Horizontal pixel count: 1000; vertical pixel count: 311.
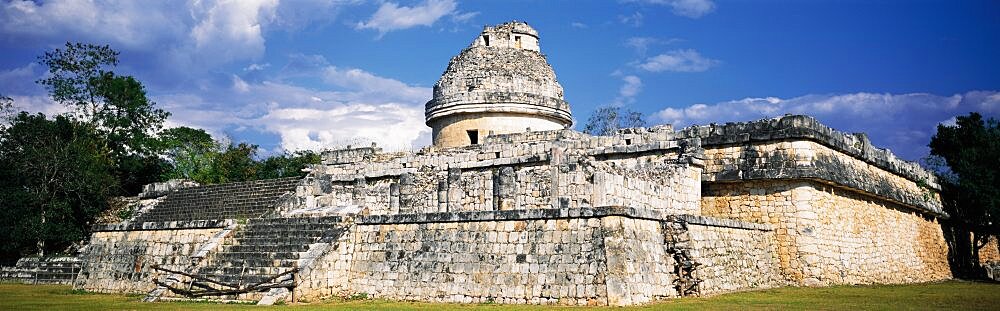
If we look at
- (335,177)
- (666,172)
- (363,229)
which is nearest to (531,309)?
(363,229)

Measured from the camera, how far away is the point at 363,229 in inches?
689

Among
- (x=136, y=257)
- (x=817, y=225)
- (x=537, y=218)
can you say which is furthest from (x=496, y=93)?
(x=136, y=257)

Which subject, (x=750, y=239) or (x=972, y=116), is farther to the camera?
(x=972, y=116)

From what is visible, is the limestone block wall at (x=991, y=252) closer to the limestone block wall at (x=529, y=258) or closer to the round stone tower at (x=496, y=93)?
the round stone tower at (x=496, y=93)

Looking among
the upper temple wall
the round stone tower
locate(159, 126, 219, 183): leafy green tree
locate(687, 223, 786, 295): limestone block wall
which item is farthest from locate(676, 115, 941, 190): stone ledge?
locate(159, 126, 219, 183): leafy green tree

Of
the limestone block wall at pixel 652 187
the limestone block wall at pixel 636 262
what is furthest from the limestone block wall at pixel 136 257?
the limestone block wall at pixel 636 262

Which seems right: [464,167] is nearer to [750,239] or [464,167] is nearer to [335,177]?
[335,177]

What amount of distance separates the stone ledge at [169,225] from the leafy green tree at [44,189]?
9304 mm

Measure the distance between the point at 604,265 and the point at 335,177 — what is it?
41.6 ft

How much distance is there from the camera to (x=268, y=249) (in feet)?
58.2

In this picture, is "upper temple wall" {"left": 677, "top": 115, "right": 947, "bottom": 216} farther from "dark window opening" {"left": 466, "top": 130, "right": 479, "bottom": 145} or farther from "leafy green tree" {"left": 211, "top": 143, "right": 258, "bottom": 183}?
"leafy green tree" {"left": 211, "top": 143, "right": 258, "bottom": 183}

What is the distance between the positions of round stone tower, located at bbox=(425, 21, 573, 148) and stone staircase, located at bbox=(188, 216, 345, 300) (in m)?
8.20

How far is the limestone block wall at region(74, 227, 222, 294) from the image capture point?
20.1 meters

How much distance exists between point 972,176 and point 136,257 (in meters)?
25.2
